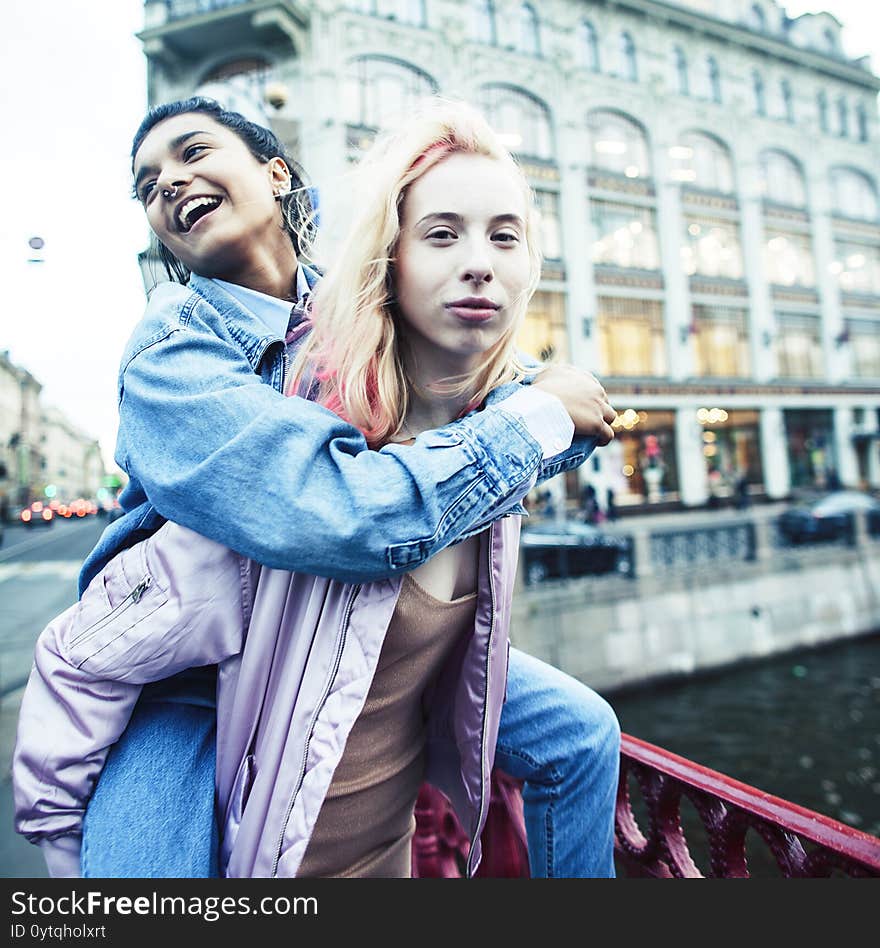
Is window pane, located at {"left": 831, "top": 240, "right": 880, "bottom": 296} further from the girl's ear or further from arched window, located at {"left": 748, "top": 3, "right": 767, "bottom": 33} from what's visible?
the girl's ear

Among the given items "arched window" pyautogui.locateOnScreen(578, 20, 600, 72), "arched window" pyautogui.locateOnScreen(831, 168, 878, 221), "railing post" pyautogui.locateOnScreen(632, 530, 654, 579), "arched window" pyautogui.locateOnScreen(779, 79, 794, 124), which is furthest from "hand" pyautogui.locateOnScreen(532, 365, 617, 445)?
"arched window" pyautogui.locateOnScreen(831, 168, 878, 221)

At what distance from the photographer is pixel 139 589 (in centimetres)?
102

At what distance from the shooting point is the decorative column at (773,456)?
75.3 feet

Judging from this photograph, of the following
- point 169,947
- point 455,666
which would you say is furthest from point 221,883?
point 455,666

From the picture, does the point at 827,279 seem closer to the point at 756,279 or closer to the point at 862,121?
the point at 756,279

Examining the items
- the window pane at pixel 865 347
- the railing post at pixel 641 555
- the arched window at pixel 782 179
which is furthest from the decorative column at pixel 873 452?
the railing post at pixel 641 555

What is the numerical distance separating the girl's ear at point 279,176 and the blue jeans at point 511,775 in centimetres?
113

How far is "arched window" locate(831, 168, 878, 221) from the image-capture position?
2500 centimetres

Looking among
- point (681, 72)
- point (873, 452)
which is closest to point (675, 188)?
point (681, 72)

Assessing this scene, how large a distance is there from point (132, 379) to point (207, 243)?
16.0 inches

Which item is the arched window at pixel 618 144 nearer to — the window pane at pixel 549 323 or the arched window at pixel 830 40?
the window pane at pixel 549 323

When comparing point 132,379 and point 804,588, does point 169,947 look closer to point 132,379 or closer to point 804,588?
point 132,379

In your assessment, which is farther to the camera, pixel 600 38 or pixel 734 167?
pixel 734 167

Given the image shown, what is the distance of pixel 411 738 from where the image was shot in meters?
1.36
